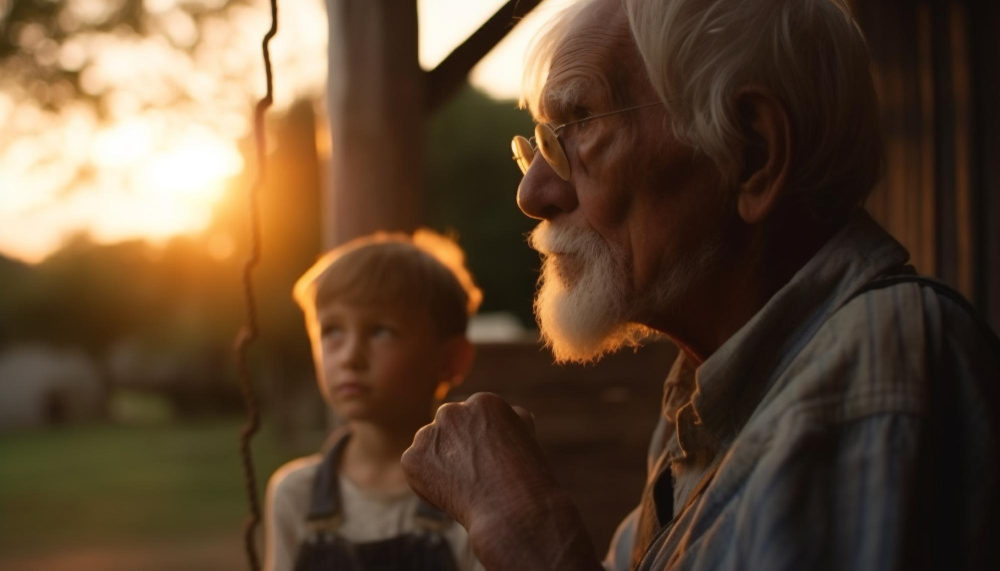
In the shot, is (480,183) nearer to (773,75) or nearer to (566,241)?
(566,241)

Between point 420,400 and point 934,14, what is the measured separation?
2.82m

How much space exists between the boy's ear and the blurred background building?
0.65 meters

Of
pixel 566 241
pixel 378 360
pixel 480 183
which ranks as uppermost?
pixel 566 241

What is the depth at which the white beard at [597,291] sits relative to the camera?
61.7 inches

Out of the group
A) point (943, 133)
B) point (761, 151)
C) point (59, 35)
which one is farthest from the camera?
point (59, 35)

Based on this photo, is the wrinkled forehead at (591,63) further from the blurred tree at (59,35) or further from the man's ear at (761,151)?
the blurred tree at (59,35)

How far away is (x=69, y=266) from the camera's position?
24.3m

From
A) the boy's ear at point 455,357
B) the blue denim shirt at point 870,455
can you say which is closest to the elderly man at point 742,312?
the blue denim shirt at point 870,455

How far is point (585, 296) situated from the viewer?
64.9 inches

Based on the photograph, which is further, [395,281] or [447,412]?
[395,281]

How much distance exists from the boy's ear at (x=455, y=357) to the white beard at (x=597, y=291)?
3.32 ft

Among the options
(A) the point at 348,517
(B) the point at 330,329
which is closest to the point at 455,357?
(B) the point at 330,329

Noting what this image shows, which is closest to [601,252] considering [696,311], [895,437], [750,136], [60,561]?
[696,311]

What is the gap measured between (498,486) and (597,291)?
0.40 m
